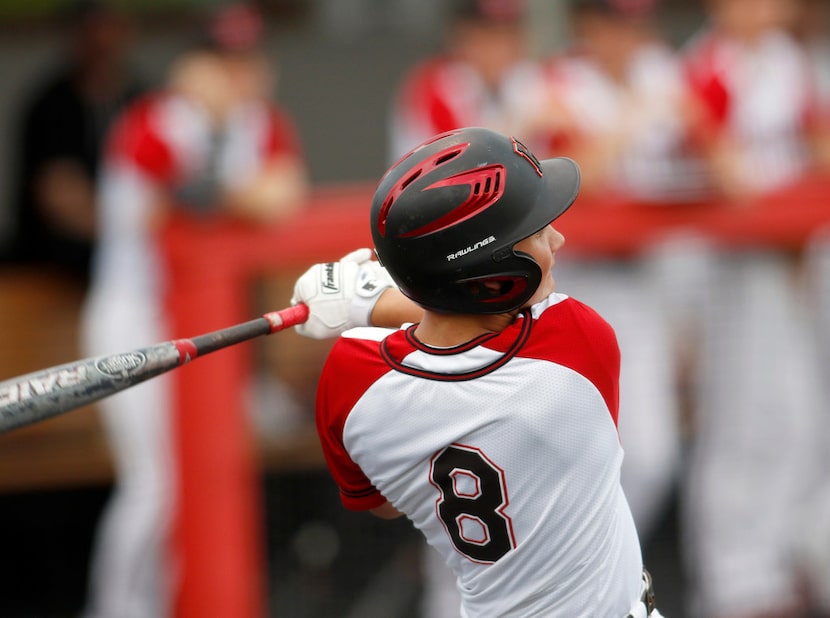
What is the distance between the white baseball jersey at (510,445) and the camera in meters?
2.12

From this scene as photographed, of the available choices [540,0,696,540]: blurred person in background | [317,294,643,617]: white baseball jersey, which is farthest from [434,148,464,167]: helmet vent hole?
[540,0,696,540]: blurred person in background

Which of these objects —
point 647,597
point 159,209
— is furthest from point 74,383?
point 159,209

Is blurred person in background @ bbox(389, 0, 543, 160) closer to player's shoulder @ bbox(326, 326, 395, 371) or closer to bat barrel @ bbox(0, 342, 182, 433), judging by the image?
player's shoulder @ bbox(326, 326, 395, 371)

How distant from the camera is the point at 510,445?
2.13 m

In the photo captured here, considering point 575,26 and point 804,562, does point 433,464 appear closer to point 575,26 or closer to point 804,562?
point 804,562

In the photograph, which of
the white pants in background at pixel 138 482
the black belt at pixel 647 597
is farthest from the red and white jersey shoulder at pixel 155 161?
the black belt at pixel 647 597

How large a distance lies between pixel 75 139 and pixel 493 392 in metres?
3.74

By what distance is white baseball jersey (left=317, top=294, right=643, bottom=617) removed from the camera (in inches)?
83.4

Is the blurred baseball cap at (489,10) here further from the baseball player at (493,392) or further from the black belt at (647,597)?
the black belt at (647,597)

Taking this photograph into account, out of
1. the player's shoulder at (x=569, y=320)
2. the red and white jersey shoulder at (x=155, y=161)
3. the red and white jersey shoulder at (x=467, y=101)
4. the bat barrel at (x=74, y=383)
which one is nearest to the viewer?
the bat barrel at (x=74, y=383)

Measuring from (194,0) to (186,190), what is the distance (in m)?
2.04

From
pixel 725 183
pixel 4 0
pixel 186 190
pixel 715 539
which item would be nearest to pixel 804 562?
pixel 715 539

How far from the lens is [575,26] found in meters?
5.97

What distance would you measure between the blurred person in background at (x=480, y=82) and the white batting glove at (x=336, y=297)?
7.49 ft
